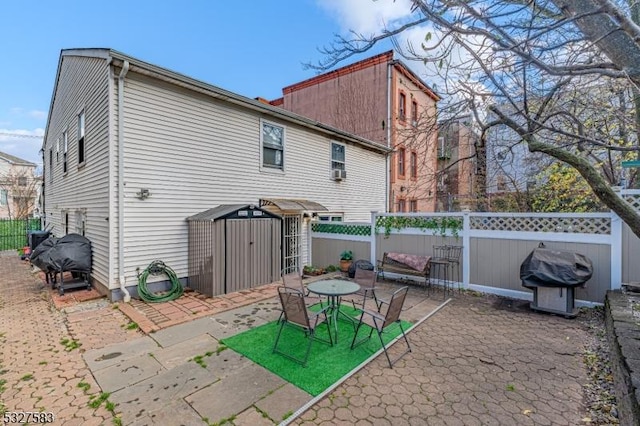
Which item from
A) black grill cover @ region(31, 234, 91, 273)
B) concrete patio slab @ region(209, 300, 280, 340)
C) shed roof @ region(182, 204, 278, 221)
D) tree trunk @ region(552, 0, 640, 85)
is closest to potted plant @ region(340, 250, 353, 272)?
shed roof @ region(182, 204, 278, 221)

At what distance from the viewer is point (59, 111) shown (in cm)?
1088

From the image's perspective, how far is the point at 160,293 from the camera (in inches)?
251

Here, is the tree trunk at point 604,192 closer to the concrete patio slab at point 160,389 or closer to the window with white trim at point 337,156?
the concrete patio slab at point 160,389

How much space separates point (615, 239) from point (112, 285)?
9.77m

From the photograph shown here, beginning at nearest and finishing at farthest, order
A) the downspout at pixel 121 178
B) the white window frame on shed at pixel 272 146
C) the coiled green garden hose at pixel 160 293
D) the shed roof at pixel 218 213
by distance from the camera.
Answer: the downspout at pixel 121 178 → the coiled green garden hose at pixel 160 293 → the shed roof at pixel 218 213 → the white window frame on shed at pixel 272 146

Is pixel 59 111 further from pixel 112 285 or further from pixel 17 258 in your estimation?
pixel 112 285

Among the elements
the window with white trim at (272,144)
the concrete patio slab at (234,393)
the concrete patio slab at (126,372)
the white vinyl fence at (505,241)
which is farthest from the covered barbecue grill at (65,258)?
the white vinyl fence at (505,241)

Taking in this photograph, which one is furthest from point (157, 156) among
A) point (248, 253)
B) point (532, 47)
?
point (532, 47)

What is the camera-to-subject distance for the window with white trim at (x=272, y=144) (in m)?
8.77

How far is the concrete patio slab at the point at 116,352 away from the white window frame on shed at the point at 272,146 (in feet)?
18.3

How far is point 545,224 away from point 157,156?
335 inches

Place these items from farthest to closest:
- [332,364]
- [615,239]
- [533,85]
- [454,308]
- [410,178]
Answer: [410,178] → [454,308] → [615,239] → [533,85] → [332,364]

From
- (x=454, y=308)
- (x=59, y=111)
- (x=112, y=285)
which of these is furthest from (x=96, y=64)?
(x=454, y=308)

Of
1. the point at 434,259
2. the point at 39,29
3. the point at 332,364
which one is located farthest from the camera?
the point at 39,29
